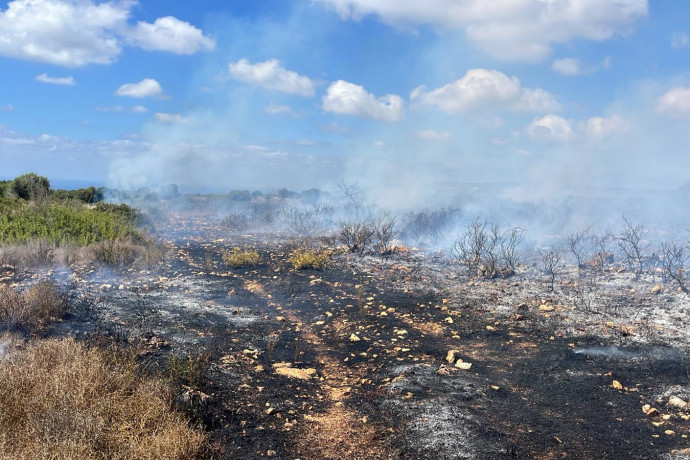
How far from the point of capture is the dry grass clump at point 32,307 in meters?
5.22

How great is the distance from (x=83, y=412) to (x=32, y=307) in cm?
317

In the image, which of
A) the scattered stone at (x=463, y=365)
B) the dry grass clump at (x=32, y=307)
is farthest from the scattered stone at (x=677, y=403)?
the dry grass clump at (x=32, y=307)

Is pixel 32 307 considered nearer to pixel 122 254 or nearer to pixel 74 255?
pixel 122 254

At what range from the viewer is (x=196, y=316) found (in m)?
6.66

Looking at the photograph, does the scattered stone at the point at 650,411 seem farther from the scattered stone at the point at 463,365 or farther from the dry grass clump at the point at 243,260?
the dry grass clump at the point at 243,260

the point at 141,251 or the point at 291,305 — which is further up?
the point at 141,251

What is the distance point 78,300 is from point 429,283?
6.03 metres

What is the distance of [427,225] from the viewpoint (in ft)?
52.7

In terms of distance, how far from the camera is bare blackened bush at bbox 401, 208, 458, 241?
50.7ft

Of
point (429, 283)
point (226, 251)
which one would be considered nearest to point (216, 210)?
point (226, 251)

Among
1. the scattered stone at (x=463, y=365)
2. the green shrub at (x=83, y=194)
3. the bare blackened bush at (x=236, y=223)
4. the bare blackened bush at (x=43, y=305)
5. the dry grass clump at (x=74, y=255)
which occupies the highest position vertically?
the green shrub at (x=83, y=194)

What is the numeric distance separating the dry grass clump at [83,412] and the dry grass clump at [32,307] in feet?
4.68

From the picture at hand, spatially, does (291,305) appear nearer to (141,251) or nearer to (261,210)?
(141,251)

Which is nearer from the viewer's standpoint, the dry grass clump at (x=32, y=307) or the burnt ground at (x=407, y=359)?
the burnt ground at (x=407, y=359)
